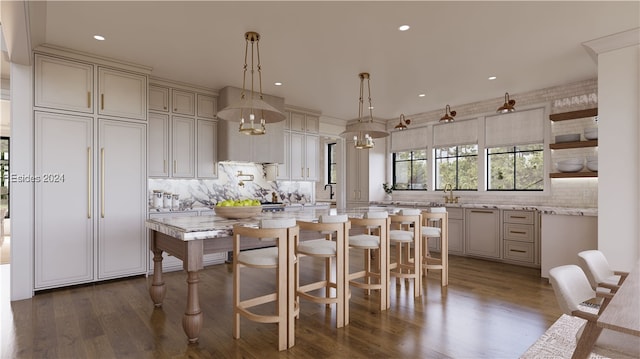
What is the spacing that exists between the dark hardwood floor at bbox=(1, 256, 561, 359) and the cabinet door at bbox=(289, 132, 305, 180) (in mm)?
2972

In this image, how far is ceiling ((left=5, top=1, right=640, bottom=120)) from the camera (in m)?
2.97

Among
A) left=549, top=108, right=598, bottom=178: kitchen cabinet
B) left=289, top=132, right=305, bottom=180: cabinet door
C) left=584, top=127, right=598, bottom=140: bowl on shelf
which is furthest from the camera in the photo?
left=289, top=132, right=305, bottom=180: cabinet door

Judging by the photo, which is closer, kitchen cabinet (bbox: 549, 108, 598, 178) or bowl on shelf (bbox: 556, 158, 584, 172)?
kitchen cabinet (bbox: 549, 108, 598, 178)

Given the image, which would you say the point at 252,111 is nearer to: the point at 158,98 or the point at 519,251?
the point at 158,98

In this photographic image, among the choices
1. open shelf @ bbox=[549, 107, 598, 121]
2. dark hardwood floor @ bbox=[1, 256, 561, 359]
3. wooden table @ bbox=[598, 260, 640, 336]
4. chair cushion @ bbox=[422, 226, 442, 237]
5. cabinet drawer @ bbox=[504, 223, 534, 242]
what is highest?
open shelf @ bbox=[549, 107, 598, 121]

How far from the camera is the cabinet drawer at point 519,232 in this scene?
5.05 metres

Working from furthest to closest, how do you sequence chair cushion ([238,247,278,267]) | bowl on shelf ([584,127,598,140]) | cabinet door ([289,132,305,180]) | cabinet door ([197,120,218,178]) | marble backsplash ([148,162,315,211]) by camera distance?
cabinet door ([289,132,305,180])
cabinet door ([197,120,218,178])
marble backsplash ([148,162,315,211])
bowl on shelf ([584,127,598,140])
chair cushion ([238,247,278,267])

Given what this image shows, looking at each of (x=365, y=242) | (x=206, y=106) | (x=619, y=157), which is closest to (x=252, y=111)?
(x=365, y=242)

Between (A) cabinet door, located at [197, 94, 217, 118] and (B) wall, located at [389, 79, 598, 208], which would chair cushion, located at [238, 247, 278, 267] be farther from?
(B) wall, located at [389, 79, 598, 208]

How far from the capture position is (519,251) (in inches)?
202

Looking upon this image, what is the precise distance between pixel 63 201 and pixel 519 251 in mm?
6189

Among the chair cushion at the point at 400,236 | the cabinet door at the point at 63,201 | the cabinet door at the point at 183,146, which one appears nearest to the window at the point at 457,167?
the chair cushion at the point at 400,236

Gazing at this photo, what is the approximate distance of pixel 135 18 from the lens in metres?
3.14

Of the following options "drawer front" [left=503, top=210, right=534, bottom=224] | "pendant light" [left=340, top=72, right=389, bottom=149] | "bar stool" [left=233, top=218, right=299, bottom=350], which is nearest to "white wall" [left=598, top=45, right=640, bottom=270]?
"drawer front" [left=503, top=210, right=534, bottom=224]
